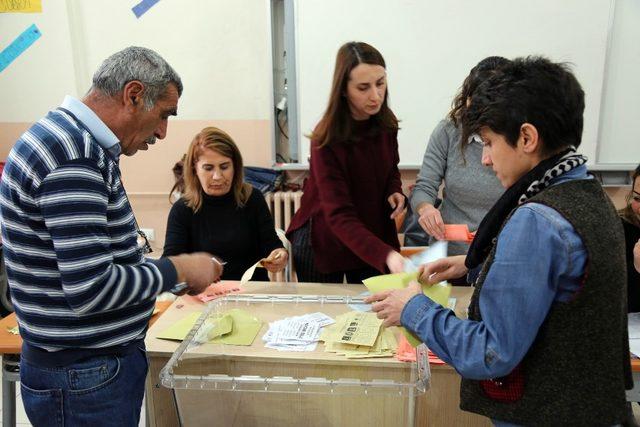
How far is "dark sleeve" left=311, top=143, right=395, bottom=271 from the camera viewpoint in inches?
65.9

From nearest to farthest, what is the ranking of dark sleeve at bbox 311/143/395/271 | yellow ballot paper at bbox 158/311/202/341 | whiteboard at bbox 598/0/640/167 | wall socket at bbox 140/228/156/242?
yellow ballot paper at bbox 158/311/202/341
dark sleeve at bbox 311/143/395/271
whiteboard at bbox 598/0/640/167
wall socket at bbox 140/228/156/242

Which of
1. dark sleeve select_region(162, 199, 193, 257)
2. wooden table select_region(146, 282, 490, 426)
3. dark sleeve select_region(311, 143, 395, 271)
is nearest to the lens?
wooden table select_region(146, 282, 490, 426)

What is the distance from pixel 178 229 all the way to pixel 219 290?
1.61 ft

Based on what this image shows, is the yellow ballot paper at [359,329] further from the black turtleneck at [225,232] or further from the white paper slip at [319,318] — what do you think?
the black turtleneck at [225,232]

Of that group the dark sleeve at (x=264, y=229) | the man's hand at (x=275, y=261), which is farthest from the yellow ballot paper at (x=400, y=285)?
the dark sleeve at (x=264, y=229)

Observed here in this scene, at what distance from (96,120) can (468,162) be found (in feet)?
4.65

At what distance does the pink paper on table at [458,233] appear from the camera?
1.80 m

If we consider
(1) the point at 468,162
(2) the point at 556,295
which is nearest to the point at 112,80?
(2) the point at 556,295

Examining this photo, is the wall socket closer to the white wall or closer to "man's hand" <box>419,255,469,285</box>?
the white wall

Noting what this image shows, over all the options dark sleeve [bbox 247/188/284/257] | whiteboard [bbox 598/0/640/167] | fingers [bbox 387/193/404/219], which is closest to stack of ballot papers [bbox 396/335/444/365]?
fingers [bbox 387/193/404/219]

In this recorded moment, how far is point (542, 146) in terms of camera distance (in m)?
0.85

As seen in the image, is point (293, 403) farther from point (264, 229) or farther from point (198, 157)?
point (198, 157)

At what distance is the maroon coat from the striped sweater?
0.74 meters

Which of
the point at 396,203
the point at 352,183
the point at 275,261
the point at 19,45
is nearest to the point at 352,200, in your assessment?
the point at 352,183
